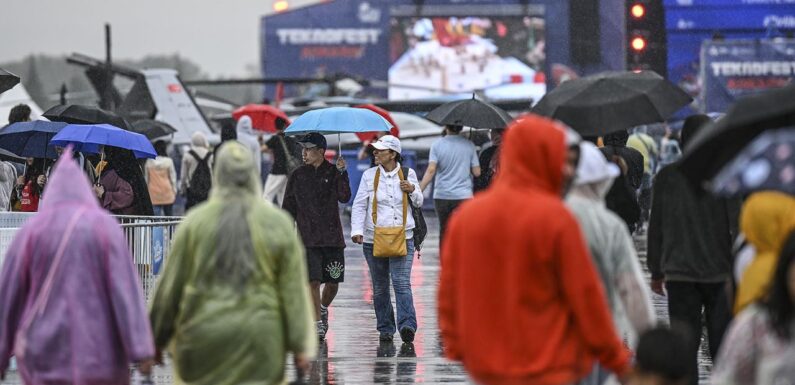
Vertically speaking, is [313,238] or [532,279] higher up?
[532,279]

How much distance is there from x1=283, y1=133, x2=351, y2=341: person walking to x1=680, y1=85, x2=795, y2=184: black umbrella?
7.20m

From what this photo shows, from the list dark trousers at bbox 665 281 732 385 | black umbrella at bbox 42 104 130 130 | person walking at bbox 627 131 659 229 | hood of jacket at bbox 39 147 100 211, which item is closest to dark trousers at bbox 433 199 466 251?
black umbrella at bbox 42 104 130 130

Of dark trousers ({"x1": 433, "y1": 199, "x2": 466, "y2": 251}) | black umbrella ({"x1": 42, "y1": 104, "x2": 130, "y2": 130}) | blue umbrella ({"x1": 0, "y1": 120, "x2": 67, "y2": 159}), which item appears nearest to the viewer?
blue umbrella ({"x1": 0, "y1": 120, "x2": 67, "y2": 159})

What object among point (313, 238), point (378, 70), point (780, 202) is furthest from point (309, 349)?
point (378, 70)

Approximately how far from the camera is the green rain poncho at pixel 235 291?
7234 millimetres

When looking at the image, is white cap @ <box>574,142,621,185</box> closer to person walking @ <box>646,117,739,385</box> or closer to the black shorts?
person walking @ <box>646,117,739,385</box>

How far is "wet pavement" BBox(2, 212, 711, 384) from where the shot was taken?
460 inches

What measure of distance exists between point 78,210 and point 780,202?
2.78 m

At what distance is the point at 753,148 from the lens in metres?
6.06

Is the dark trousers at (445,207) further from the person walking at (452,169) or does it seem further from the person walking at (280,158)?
the person walking at (280,158)

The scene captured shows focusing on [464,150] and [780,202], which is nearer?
[780,202]

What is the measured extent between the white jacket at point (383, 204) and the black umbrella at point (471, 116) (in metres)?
1.84

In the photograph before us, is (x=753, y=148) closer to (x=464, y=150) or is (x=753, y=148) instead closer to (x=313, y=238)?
(x=313, y=238)

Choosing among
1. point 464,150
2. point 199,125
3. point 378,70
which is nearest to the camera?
point 464,150
